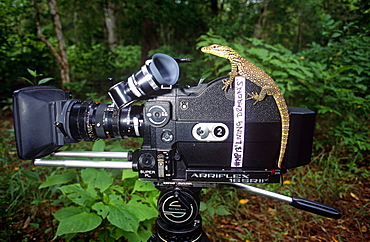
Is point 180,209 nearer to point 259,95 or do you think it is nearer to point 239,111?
point 239,111

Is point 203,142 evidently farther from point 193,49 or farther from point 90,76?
point 193,49

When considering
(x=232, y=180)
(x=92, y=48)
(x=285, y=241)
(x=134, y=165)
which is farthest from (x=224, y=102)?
(x=92, y=48)

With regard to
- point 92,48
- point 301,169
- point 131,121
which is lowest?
point 301,169

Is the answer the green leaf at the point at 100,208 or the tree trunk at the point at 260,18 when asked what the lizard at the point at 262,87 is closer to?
the green leaf at the point at 100,208

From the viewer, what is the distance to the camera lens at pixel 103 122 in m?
1.18

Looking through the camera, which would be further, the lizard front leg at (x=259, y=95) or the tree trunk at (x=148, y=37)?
the tree trunk at (x=148, y=37)

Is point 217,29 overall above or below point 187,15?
below

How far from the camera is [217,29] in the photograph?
4.86 m

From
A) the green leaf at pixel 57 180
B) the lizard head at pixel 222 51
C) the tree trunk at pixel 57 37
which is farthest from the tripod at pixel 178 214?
the tree trunk at pixel 57 37

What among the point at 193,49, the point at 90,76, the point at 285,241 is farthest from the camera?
the point at 193,49

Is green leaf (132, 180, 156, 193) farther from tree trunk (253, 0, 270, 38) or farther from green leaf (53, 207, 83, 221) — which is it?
tree trunk (253, 0, 270, 38)

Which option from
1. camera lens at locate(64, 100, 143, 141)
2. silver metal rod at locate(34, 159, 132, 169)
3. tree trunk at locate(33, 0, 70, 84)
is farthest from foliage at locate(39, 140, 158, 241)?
tree trunk at locate(33, 0, 70, 84)

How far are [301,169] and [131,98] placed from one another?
2.25 meters

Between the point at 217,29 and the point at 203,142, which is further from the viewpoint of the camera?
the point at 217,29
